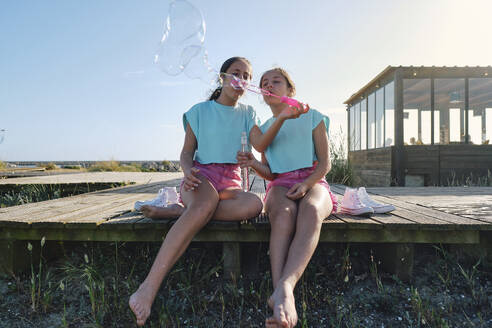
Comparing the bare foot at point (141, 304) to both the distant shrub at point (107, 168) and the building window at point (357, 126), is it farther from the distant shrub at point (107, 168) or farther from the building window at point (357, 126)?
the building window at point (357, 126)

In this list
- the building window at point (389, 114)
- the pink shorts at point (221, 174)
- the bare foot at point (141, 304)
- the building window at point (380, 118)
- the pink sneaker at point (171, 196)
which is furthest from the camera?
the building window at point (380, 118)

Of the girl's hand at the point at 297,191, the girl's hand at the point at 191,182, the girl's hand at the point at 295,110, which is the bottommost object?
the girl's hand at the point at 297,191

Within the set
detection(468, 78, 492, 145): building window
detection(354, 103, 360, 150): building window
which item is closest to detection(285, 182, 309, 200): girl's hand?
detection(468, 78, 492, 145): building window

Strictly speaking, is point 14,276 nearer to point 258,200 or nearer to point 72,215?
point 72,215

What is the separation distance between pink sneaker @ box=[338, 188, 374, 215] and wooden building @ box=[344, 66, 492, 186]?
6208 mm

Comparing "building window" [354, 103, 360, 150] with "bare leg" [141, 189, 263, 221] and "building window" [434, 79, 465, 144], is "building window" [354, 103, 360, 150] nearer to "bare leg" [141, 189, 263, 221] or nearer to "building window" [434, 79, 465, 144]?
"building window" [434, 79, 465, 144]

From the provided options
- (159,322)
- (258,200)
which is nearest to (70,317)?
(159,322)

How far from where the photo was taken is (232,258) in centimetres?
179

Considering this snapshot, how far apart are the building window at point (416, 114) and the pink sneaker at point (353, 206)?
670 centimetres

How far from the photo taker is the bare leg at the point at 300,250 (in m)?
1.20

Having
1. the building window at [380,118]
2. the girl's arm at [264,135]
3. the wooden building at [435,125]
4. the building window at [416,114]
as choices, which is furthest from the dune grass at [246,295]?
the building window at [380,118]

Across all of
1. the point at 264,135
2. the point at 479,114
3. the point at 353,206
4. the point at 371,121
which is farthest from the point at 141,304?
the point at 371,121

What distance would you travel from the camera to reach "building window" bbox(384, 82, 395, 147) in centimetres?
804

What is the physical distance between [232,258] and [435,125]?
7.90 metres
